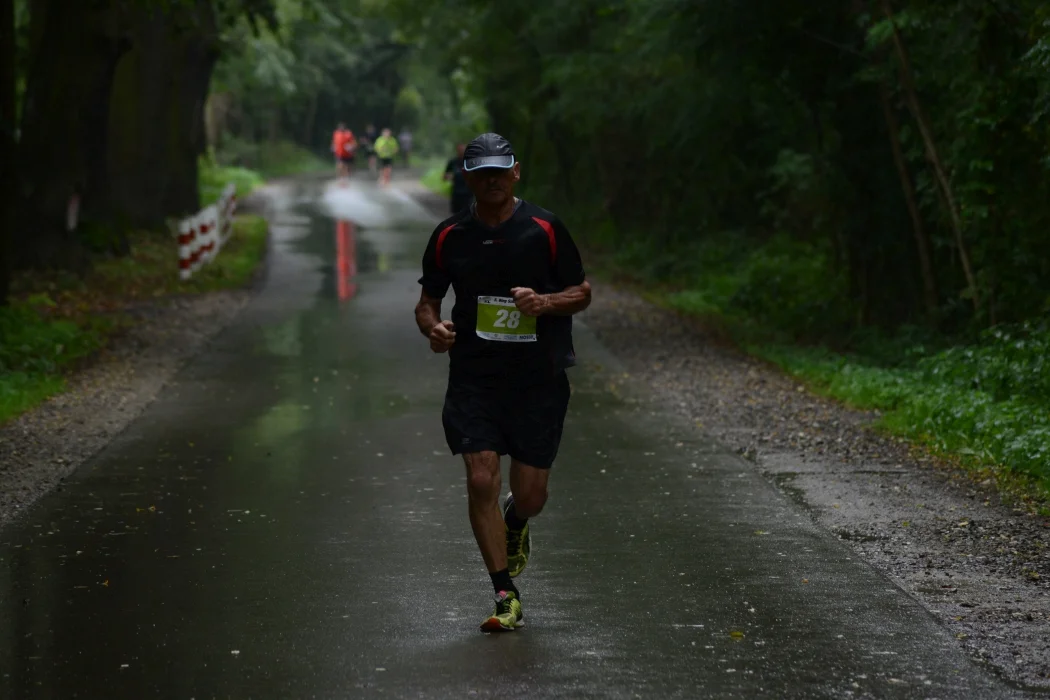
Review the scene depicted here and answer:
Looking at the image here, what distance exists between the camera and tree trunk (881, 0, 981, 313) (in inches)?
651

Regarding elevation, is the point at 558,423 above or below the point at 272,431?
above

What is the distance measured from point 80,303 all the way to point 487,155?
623 inches

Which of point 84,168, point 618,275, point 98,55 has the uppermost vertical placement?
point 98,55

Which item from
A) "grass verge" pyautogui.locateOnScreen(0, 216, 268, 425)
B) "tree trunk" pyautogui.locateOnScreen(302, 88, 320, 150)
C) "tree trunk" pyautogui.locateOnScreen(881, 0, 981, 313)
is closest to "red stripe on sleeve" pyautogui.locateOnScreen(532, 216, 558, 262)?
"grass verge" pyautogui.locateOnScreen(0, 216, 268, 425)

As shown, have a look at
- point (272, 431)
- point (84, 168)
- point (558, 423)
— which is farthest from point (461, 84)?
point (558, 423)

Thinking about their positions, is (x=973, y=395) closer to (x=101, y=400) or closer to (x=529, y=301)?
(x=529, y=301)

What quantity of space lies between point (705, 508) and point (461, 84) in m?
46.0

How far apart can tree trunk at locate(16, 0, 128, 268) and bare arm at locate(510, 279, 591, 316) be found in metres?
16.5

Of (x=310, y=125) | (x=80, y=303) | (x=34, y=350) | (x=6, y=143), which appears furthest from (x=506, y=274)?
(x=310, y=125)

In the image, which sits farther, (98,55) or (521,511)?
(98,55)

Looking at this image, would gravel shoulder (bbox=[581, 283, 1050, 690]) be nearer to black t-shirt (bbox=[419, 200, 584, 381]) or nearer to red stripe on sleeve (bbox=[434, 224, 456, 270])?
black t-shirt (bbox=[419, 200, 584, 381])

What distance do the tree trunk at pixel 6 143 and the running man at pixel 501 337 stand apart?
12.7 meters

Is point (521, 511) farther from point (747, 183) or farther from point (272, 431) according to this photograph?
point (747, 183)

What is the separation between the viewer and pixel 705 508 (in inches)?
384
